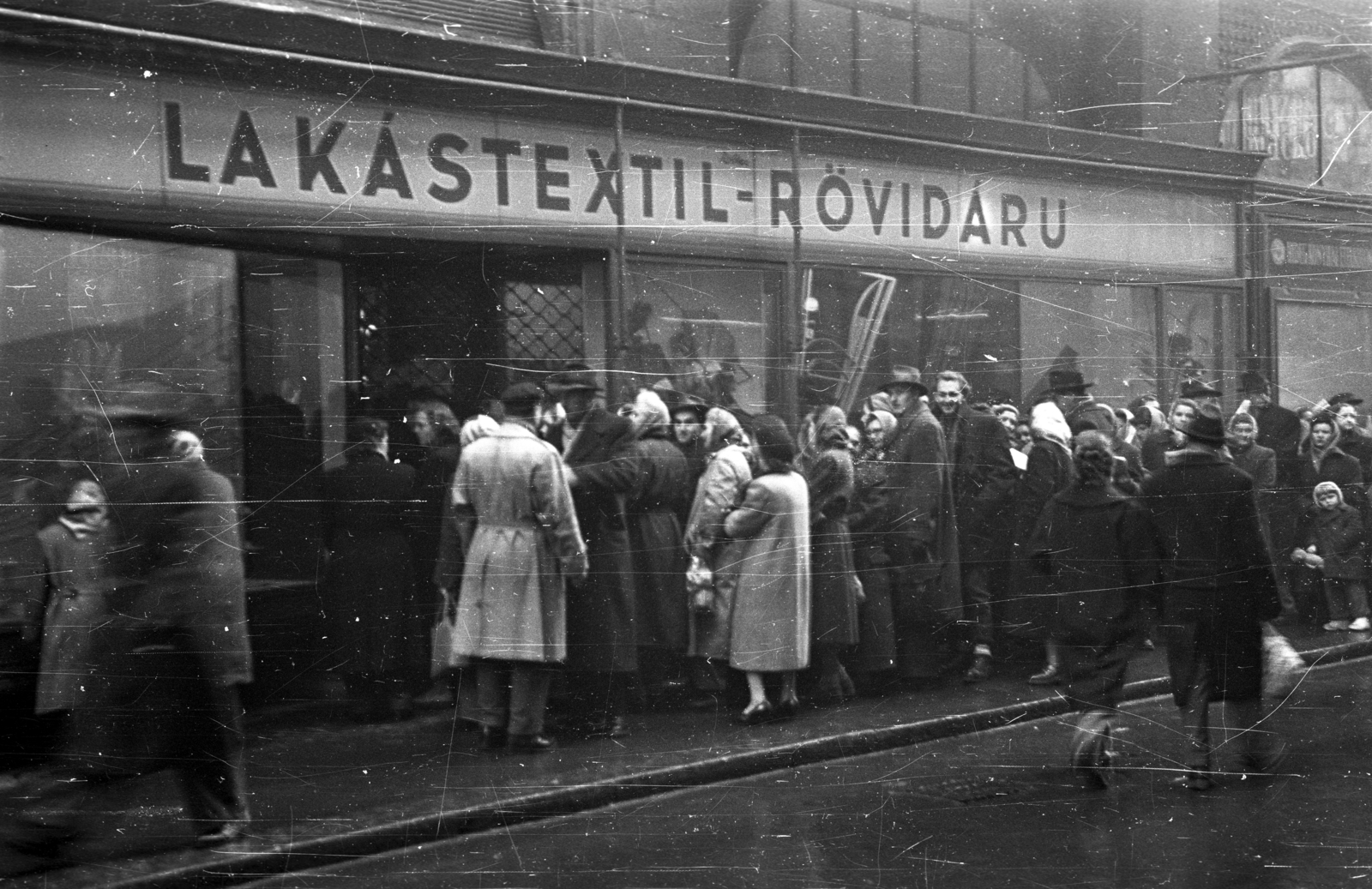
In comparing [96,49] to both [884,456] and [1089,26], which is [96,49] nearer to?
[884,456]

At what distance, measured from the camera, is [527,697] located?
251cm

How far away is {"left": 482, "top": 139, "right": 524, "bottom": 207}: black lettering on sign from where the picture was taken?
8.03ft

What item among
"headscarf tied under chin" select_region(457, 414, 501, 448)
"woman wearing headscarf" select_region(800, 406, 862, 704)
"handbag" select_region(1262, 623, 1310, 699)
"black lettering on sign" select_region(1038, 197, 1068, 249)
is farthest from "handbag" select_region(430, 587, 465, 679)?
"handbag" select_region(1262, 623, 1310, 699)

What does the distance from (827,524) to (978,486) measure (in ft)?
1.17

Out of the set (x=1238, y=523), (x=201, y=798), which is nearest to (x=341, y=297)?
(x=201, y=798)

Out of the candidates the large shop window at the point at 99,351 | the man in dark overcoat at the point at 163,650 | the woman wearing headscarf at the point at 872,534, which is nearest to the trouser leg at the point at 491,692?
the man in dark overcoat at the point at 163,650

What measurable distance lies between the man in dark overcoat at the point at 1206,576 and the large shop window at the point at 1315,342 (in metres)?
0.23

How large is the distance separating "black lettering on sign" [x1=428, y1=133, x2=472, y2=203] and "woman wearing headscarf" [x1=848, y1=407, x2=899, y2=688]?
1.01 m

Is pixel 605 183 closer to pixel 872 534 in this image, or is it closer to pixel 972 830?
pixel 872 534

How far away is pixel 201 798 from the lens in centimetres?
245

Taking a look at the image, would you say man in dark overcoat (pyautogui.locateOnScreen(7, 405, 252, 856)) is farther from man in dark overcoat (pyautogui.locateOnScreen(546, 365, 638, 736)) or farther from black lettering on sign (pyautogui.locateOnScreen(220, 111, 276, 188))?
man in dark overcoat (pyautogui.locateOnScreen(546, 365, 638, 736))

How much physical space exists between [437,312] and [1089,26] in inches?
64.0

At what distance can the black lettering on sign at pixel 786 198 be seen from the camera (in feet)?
8.46

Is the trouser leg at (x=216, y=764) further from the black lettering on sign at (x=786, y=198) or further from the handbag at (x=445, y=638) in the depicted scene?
the black lettering on sign at (x=786, y=198)
